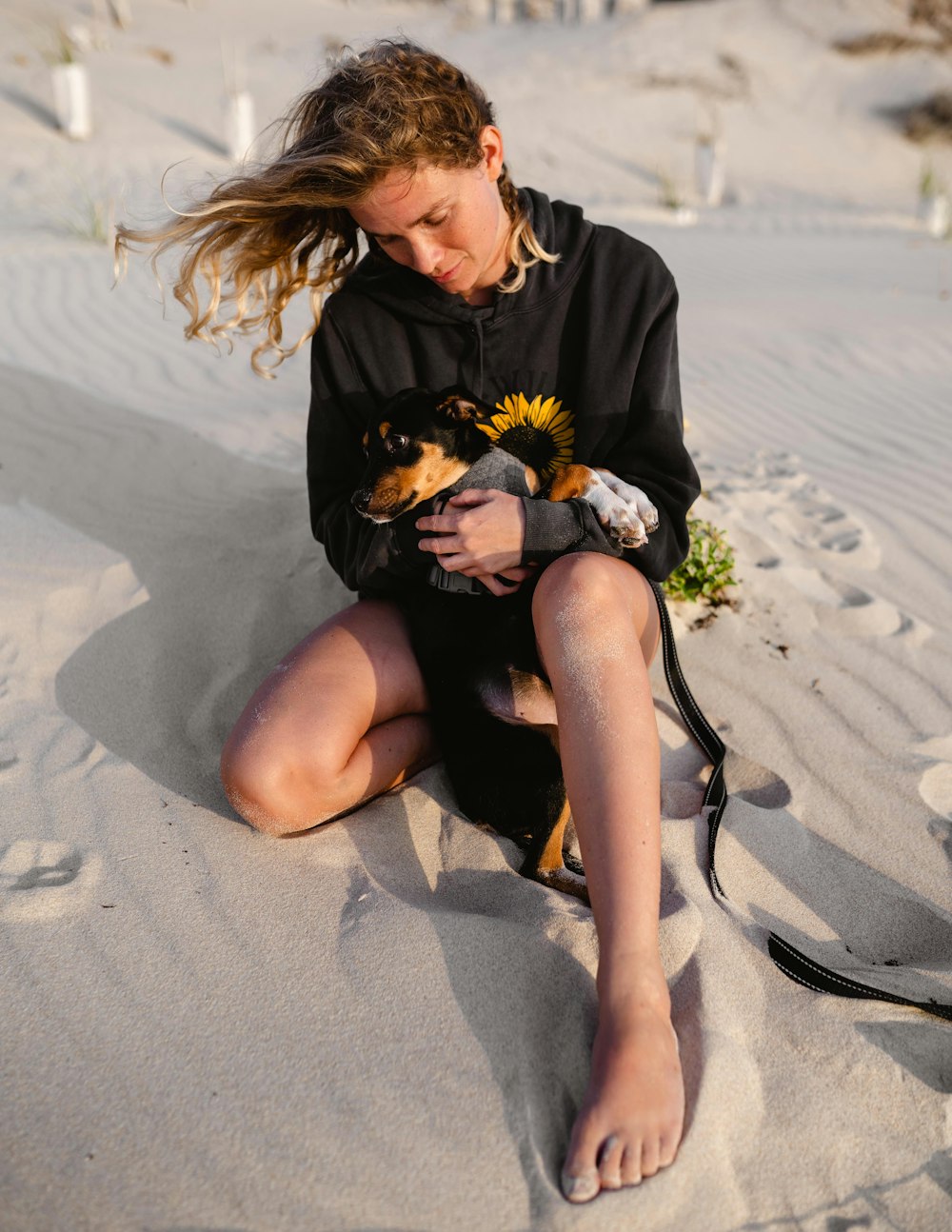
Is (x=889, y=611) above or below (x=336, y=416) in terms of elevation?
below

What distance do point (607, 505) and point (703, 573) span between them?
1268 millimetres

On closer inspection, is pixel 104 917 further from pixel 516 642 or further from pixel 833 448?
pixel 833 448

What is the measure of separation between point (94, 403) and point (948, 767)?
174 inches

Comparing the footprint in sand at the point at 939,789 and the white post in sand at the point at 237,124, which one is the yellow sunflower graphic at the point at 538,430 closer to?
the footprint in sand at the point at 939,789

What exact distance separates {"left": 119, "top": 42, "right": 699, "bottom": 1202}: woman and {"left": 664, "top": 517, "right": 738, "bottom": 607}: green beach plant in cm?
93

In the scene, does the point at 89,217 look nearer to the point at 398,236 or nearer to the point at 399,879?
the point at 398,236

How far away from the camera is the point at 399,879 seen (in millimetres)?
2344

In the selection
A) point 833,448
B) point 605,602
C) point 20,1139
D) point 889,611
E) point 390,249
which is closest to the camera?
point 20,1139

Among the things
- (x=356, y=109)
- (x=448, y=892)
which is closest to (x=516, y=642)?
(x=448, y=892)

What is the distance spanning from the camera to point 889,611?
11.6 feet

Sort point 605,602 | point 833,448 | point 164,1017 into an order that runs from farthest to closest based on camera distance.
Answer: point 833,448 → point 605,602 → point 164,1017

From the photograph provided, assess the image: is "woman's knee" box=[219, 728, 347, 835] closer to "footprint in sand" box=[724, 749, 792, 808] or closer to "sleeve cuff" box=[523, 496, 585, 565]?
"sleeve cuff" box=[523, 496, 585, 565]

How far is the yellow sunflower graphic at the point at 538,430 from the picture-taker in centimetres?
265

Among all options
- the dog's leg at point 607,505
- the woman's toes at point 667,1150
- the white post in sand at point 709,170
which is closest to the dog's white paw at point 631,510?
the dog's leg at point 607,505
